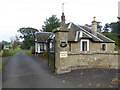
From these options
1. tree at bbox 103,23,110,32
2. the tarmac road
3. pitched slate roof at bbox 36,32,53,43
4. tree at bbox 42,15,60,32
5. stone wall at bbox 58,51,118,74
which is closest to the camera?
the tarmac road

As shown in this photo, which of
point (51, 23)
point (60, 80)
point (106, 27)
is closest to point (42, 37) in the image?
point (51, 23)

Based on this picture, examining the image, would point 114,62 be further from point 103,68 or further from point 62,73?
point 62,73

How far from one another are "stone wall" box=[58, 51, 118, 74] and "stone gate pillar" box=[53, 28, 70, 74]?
0.87 m

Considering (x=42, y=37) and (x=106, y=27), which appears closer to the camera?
(x=42, y=37)

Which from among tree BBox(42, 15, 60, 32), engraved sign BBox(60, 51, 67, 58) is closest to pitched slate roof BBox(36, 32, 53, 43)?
tree BBox(42, 15, 60, 32)

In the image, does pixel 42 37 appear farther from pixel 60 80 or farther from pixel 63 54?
pixel 60 80

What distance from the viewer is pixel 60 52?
6.74m

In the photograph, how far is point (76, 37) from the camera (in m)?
13.7

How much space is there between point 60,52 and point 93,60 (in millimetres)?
3527

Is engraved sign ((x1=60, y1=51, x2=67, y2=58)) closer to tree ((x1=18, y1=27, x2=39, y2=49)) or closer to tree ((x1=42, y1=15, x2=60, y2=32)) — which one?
tree ((x1=42, y1=15, x2=60, y2=32))

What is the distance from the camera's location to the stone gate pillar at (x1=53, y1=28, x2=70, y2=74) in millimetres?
6710

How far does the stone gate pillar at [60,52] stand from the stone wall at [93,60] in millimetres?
870

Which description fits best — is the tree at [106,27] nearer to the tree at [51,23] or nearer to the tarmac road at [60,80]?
the tree at [51,23]

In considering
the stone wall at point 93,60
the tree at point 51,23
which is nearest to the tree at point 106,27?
the tree at point 51,23
